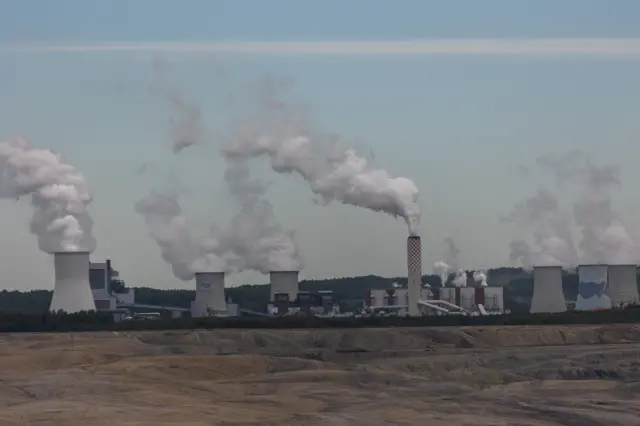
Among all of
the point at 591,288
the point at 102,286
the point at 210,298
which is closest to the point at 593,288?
the point at 591,288

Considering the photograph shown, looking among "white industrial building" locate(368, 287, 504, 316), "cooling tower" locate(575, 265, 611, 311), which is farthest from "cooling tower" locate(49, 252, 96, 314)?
"cooling tower" locate(575, 265, 611, 311)

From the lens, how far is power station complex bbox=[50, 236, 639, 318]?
128m

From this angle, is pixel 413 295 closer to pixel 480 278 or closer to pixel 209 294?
pixel 209 294

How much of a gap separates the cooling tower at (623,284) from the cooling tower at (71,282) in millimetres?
56715

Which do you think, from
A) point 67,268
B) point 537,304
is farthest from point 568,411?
point 537,304

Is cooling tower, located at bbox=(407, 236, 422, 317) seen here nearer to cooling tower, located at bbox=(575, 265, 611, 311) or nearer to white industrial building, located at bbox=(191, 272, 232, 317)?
cooling tower, located at bbox=(575, 265, 611, 311)

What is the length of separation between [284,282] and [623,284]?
124 feet

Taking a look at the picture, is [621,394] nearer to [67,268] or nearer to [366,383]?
[366,383]

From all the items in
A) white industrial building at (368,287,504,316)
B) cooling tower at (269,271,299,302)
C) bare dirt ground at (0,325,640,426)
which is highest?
cooling tower at (269,271,299,302)

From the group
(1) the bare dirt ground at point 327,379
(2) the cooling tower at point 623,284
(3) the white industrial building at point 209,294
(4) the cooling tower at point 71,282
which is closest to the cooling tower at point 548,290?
(2) the cooling tower at point 623,284

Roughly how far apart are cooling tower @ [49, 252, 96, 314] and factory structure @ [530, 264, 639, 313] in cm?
4686

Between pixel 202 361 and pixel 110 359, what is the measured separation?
29.2ft

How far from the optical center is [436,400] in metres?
48.2

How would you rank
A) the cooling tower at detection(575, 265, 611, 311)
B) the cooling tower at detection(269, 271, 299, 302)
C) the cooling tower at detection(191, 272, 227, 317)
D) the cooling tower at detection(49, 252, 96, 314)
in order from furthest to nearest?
the cooling tower at detection(269, 271, 299, 302) → the cooling tower at detection(575, 265, 611, 311) → the cooling tower at detection(191, 272, 227, 317) → the cooling tower at detection(49, 252, 96, 314)
